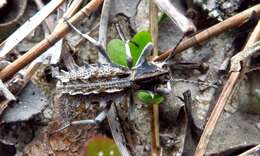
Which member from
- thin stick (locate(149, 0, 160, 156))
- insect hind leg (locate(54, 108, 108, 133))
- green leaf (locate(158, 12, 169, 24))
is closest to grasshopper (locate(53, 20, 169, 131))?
insect hind leg (locate(54, 108, 108, 133))

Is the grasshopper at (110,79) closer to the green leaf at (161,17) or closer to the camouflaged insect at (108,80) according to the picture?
the camouflaged insect at (108,80)

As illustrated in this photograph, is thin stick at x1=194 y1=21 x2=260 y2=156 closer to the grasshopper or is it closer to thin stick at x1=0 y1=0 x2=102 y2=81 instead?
the grasshopper

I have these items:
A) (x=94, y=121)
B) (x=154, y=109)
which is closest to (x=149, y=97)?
(x=154, y=109)

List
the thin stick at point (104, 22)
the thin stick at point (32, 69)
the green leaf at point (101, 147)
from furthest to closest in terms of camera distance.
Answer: the thin stick at point (104, 22) → the thin stick at point (32, 69) → the green leaf at point (101, 147)

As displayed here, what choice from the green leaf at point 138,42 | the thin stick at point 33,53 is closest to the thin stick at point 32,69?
the thin stick at point 33,53

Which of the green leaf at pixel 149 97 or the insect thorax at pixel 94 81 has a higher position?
the insect thorax at pixel 94 81

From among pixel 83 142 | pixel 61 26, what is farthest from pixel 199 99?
pixel 61 26
